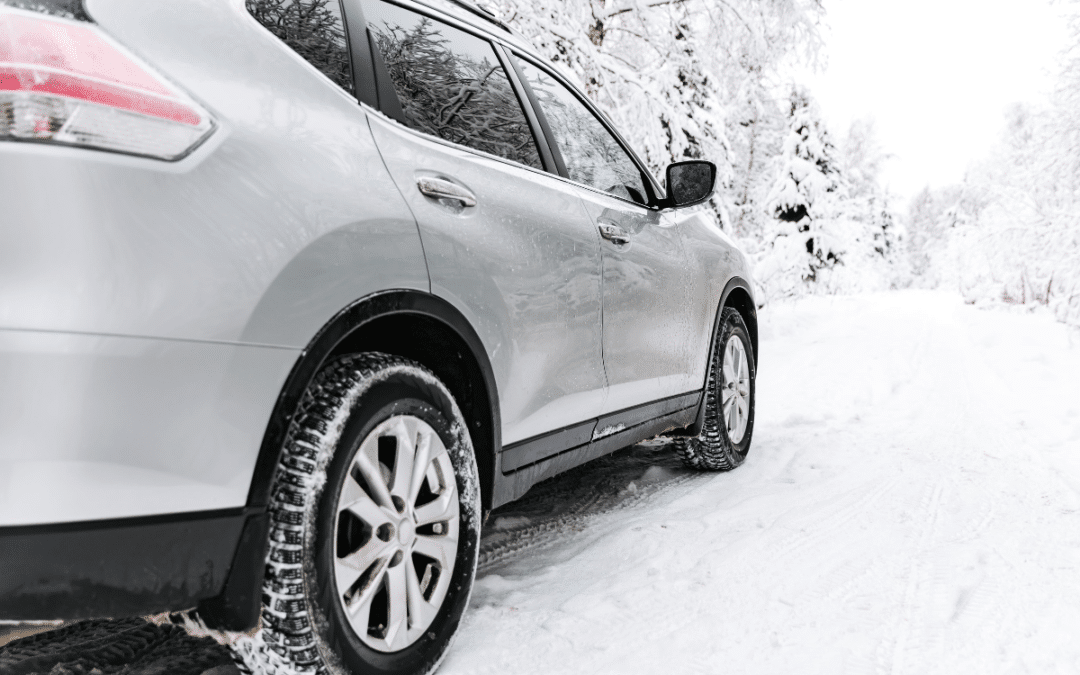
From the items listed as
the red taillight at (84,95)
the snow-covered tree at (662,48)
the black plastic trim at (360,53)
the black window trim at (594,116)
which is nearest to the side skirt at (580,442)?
the black window trim at (594,116)

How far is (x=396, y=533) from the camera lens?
1755mm

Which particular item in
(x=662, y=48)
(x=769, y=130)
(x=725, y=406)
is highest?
(x=769, y=130)

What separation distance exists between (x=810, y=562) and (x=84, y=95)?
8.47 ft

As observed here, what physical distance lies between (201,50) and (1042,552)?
3.22 meters

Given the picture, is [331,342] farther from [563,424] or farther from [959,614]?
[959,614]

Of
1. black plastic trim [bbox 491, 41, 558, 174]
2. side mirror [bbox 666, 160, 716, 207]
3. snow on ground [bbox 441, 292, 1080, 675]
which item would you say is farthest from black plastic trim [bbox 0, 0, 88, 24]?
side mirror [bbox 666, 160, 716, 207]

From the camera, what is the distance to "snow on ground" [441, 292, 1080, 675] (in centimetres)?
204

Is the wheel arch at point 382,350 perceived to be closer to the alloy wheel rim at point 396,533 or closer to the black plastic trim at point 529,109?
the alloy wheel rim at point 396,533

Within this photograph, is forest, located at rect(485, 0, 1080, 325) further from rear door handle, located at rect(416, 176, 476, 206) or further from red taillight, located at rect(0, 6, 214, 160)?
red taillight, located at rect(0, 6, 214, 160)

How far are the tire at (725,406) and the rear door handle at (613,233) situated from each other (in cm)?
121

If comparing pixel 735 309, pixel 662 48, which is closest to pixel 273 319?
pixel 735 309

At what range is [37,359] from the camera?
117 cm

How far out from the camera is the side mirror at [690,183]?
352cm

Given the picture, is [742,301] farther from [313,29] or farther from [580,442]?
[313,29]
